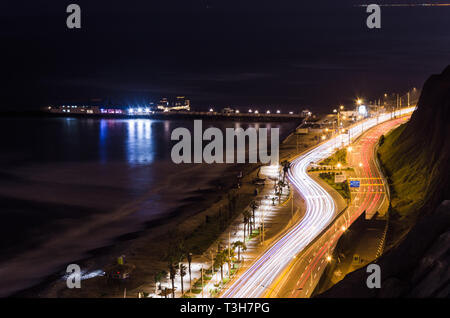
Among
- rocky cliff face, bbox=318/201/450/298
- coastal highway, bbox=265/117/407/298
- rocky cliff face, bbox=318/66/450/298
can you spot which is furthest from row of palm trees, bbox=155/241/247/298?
rocky cliff face, bbox=318/201/450/298

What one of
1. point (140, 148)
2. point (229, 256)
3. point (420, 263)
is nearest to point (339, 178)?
point (229, 256)

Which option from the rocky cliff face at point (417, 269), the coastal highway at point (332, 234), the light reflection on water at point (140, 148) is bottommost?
the light reflection on water at point (140, 148)

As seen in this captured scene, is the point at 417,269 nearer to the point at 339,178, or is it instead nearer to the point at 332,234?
the point at 332,234

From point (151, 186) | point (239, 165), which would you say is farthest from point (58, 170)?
point (239, 165)

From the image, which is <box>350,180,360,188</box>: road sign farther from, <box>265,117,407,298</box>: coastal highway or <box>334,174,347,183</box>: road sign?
<box>334,174,347,183</box>: road sign

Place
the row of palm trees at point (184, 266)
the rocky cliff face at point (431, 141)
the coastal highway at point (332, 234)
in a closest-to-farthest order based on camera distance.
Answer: the coastal highway at point (332, 234) → the row of palm trees at point (184, 266) → the rocky cliff face at point (431, 141)

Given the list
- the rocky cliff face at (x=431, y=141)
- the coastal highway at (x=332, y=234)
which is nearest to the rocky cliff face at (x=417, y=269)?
the coastal highway at (x=332, y=234)

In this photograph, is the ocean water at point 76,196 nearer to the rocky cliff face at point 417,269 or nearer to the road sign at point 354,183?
the road sign at point 354,183
